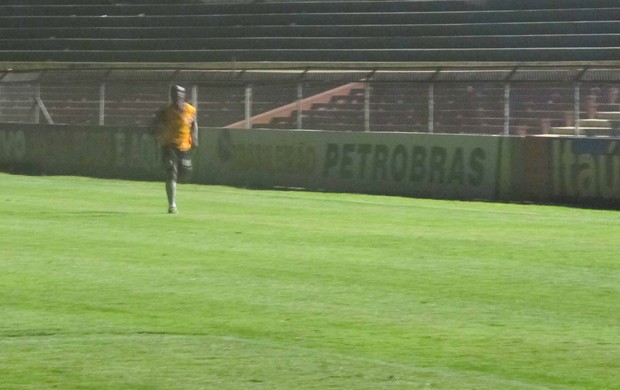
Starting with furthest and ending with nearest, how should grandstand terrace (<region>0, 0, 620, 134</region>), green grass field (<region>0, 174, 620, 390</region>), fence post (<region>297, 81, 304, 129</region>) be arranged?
fence post (<region>297, 81, 304, 129</region>), grandstand terrace (<region>0, 0, 620, 134</region>), green grass field (<region>0, 174, 620, 390</region>)

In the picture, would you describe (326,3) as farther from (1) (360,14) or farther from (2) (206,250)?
(2) (206,250)

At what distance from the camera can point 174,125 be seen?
57.2 feet

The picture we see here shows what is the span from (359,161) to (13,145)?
9.68 metres

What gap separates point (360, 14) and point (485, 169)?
1263cm

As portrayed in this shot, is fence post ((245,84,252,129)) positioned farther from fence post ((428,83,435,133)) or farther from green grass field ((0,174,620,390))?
green grass field ((0,174,620,390))

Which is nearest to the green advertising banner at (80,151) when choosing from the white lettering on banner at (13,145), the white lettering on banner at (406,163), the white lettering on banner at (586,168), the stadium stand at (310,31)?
the white lettering on banner at (13,145)

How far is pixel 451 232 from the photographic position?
49.1 ft

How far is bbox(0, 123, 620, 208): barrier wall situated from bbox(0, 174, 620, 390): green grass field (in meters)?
3.42

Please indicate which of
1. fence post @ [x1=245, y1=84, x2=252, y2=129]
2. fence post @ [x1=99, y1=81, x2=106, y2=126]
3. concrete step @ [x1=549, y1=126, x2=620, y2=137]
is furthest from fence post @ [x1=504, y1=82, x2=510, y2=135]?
fence post @ [x1=99, y1=81, x2=106, y2=126]

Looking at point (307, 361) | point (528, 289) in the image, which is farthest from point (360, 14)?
point (307, 361)

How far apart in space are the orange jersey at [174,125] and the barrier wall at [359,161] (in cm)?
591

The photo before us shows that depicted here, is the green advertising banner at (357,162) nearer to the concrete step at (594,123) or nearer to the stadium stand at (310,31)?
the concrete step at (594,123)

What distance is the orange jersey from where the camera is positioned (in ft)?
57.1

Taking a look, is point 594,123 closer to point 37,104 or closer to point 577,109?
point 577,109
